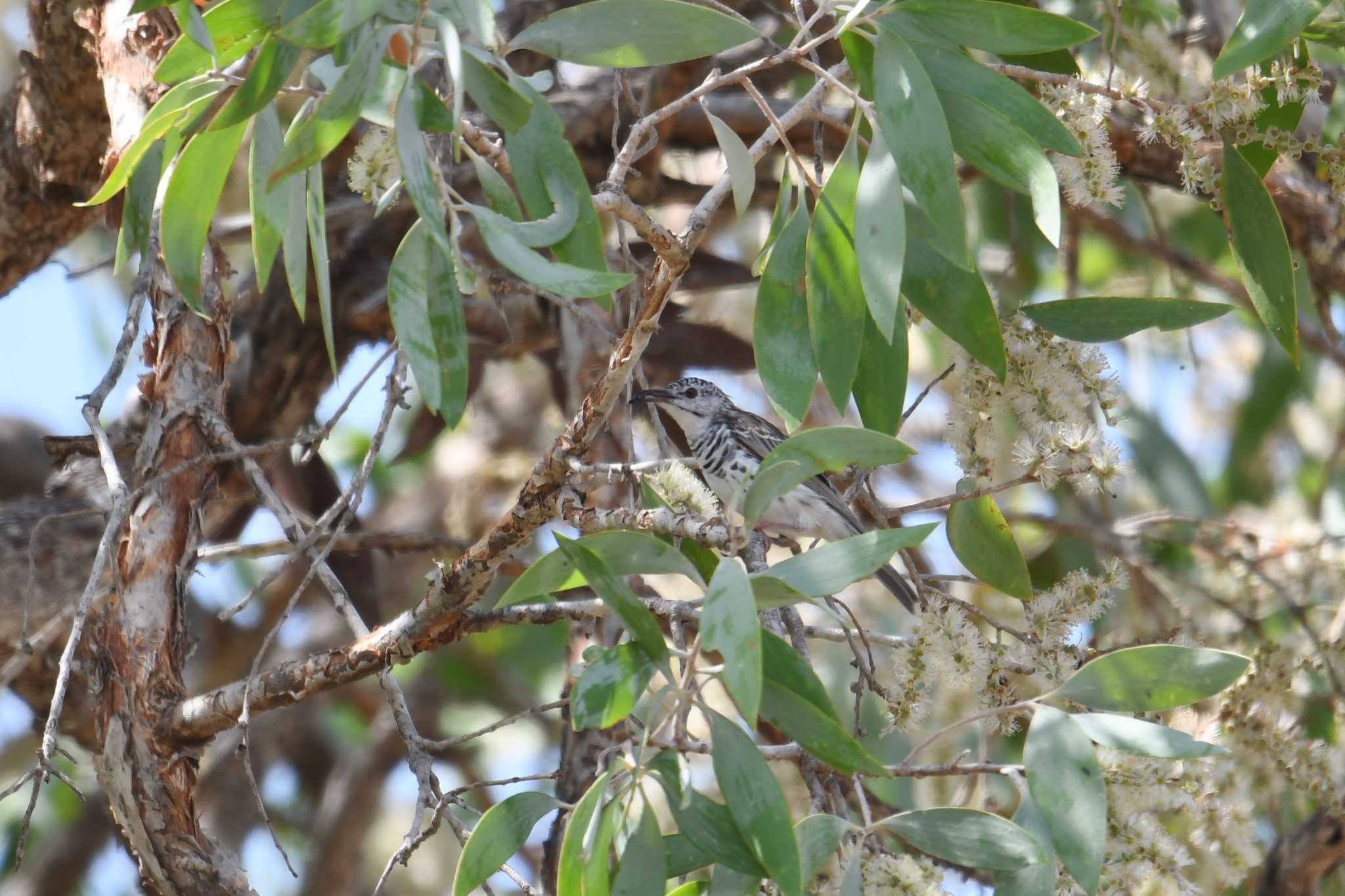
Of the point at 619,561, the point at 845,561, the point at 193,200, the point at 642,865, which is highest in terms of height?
the point at 193,200

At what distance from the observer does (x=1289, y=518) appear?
622cm

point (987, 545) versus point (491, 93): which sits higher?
point (491, 93)

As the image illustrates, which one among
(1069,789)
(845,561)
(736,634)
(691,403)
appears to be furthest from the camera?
(691,403)

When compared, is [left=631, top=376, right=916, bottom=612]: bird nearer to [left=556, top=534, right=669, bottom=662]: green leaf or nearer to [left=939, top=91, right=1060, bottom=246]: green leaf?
[left=939, top=91, right=1060, bottom=246]: green leaf

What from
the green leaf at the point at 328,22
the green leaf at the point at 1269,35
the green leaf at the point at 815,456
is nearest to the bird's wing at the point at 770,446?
the green leaf at the point at 1269,35

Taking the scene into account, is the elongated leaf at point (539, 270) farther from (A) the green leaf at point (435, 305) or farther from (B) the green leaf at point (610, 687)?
(B) the green leaf at point (610, 687)

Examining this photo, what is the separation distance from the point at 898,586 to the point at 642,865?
2.10 metres

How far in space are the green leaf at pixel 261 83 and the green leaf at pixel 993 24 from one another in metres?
0.79

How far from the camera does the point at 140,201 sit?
2.24m

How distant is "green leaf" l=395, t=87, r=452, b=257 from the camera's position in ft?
4.88

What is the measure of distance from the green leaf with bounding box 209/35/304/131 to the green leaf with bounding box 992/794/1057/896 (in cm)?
128

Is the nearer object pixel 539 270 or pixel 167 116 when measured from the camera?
pixel 539 270

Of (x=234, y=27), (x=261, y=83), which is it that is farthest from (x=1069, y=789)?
(x=234, y=27)

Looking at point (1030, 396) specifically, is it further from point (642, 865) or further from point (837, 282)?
point (642, 865)
